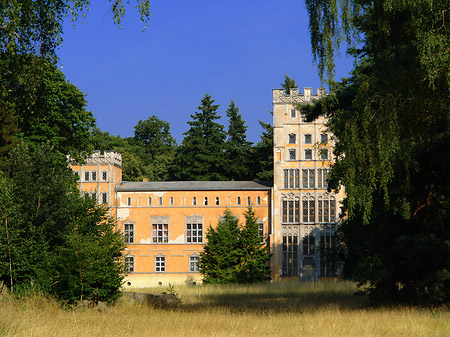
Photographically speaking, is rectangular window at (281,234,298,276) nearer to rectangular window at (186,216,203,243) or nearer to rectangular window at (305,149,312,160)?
rectangular window at (305,149,312,160)

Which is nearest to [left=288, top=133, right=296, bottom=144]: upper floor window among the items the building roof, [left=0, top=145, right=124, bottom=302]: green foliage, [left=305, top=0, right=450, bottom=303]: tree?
the building roof

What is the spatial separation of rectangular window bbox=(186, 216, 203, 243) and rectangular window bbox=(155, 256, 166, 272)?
2437 mm

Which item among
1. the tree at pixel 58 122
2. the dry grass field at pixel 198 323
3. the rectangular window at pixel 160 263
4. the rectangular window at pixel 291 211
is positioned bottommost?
the rectangular window at pixel 160 263

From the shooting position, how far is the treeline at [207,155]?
2453 inches

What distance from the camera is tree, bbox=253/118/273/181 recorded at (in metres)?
60.6

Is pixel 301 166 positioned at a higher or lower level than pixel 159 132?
lower

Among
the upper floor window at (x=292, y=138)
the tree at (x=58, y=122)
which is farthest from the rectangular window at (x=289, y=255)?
the tree at (x=58, y=122)

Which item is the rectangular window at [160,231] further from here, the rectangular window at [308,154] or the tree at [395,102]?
the tree at [395,102]

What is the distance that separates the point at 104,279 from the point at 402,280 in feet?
28.1

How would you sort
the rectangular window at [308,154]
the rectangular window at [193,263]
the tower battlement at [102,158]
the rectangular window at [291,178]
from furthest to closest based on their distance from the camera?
the tower battlement at [102,158] < the rectangular window at [193,263] < the rectangular window at [308,154] < the rectangular window at [291,178]

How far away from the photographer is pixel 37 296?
1692cm

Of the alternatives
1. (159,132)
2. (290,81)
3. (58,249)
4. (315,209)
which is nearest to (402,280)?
(58,249)

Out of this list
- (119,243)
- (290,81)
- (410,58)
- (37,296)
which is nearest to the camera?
(410,58)

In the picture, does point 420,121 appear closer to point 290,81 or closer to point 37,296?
point 37,296
